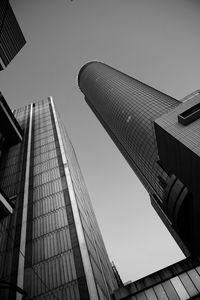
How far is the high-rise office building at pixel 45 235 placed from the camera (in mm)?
21922

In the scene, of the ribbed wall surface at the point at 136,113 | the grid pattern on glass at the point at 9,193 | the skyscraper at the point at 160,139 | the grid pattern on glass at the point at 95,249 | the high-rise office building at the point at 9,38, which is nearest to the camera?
the grid pattern on glass at the point at 9,193

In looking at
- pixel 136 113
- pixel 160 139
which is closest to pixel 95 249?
pixel 160 139

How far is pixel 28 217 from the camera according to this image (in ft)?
101

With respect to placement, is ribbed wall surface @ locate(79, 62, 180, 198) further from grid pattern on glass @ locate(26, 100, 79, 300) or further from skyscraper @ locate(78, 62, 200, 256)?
Answer: grid pattern on glass @ locate(26, 100, 79, 300)

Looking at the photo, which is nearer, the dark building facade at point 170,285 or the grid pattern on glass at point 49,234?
the grid pattern on glass at point 49,234

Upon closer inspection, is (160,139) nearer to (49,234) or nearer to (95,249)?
(95,249)

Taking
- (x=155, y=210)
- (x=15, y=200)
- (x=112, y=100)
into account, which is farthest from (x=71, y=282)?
(x=112, y=100)

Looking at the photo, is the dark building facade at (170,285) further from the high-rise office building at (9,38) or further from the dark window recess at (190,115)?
the high-rise office building at (9,38)

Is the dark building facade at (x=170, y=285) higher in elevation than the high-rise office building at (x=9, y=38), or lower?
lower

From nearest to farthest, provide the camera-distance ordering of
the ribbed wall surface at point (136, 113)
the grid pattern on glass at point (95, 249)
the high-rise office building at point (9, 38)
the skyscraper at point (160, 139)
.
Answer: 1. the grid pattern on glass at point (95, 249)
2. the skyscraper at point (160, 139)
3. the high-rise office building at point (9, 38)
4. the ribbed wall surface at point (136, 113)

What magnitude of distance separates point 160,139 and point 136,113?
183 ft

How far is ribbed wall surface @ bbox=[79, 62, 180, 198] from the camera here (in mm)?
84125

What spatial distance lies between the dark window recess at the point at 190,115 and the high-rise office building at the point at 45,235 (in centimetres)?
1855

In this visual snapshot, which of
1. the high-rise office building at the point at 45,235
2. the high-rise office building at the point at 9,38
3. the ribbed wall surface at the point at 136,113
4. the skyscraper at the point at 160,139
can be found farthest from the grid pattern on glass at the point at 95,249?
the ribbed wall surface at the point at 136,113
